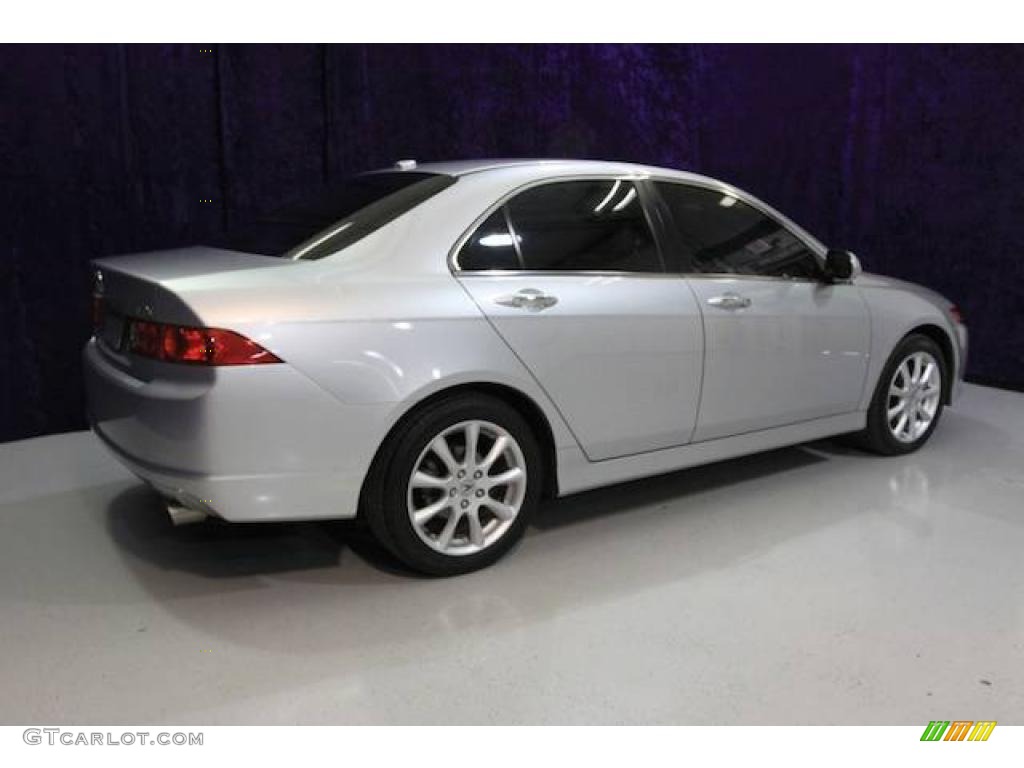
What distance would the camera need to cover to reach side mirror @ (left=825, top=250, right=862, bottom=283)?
3668mm

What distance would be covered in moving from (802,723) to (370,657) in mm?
1082

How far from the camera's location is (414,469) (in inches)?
106

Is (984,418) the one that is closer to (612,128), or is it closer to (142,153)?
(612,128)

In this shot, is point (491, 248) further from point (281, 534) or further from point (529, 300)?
point (281, 534)

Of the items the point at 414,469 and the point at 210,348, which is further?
the point at 414,469

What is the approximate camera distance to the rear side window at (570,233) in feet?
9.45

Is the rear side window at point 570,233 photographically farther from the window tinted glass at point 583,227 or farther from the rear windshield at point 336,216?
the rear windshield at point 336,216

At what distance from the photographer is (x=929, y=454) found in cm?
422

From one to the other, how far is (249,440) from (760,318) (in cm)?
193

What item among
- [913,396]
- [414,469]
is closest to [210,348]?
[414,469]

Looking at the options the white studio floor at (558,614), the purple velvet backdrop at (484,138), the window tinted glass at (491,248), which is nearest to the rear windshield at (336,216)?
the window tinted glass at (491,248)

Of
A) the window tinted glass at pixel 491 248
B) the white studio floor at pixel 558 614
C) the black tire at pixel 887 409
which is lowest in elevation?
the white studio floor at pixel 558 614

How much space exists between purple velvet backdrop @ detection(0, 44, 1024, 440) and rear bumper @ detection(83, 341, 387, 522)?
1995mm

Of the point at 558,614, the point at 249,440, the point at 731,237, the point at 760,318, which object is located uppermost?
the point at 731,237
